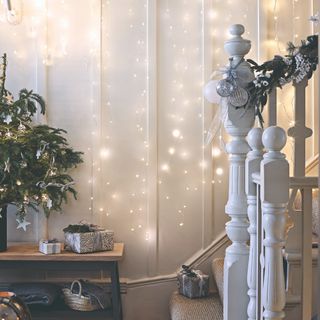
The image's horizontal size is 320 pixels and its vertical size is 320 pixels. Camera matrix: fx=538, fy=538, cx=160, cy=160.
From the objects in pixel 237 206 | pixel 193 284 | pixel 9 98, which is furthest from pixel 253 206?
pixel 9 98

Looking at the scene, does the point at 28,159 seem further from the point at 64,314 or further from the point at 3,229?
the point at 64,314

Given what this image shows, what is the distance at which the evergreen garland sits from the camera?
195 cm

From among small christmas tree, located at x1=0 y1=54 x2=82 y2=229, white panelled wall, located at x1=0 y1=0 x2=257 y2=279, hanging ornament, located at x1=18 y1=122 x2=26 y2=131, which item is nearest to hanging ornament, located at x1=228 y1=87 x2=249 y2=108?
white panelled wall, located at x1=0 y1=0 x2=257 y2=279

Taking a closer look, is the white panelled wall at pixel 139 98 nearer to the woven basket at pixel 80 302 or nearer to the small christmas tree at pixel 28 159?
the small christmas tree at pixel 28 159

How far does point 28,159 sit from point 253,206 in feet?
5.19

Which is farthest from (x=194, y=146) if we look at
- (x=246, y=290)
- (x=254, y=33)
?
(x=246, y=290)

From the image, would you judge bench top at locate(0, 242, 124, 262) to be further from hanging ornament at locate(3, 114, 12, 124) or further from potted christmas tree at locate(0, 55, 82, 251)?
hanging ornament at locate(3, 114, 12, 124)

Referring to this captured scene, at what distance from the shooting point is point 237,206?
2.32 meters

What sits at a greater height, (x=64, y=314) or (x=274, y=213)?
(x=274, y=213)

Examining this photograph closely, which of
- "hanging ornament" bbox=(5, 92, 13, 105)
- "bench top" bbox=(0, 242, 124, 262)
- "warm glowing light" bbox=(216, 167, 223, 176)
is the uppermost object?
"hanging ornament" bbox=(5, 92, 13, 105)

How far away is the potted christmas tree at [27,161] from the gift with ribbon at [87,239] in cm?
18

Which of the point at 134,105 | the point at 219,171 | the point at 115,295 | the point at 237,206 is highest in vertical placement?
the point at 134,105

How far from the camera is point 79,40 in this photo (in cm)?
346

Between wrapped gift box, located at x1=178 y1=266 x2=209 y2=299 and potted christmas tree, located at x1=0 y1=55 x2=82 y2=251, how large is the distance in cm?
86
